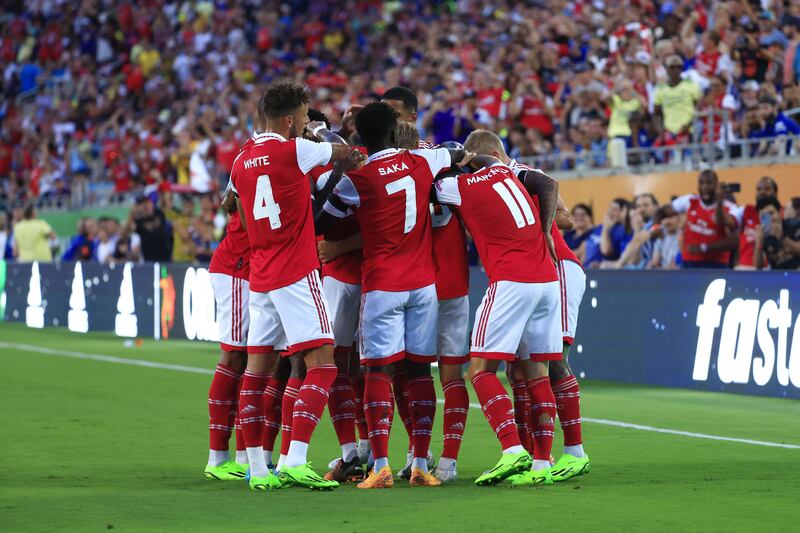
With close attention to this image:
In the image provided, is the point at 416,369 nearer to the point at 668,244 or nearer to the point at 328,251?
the point at 328,251

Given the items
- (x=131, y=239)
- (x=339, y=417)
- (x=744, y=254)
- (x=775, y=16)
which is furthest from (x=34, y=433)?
(x=131, y=239)

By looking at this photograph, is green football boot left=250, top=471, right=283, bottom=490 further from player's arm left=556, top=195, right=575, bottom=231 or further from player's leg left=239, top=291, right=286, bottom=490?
player's arm left=556, top=195, right=575, bottom=231

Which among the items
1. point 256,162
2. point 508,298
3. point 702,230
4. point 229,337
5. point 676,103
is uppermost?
point 676,103

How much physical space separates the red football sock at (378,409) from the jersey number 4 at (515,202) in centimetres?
120

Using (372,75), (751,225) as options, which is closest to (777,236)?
(751,225)

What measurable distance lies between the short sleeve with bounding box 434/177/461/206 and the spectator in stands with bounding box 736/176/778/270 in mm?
7174

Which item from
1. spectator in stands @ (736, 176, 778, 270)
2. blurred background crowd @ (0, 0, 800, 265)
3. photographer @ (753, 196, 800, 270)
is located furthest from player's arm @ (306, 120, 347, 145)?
blurred background crowd @ (0, 0, 800, 265)

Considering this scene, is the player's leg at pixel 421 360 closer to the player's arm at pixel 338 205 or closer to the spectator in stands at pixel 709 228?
the player's arm at pixel 338 205

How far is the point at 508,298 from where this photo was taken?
26.8ft

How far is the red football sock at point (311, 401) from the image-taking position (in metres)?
7.89

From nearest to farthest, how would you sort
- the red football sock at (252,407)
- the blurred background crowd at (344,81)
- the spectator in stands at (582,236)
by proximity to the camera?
the red football sock at (252,407)
the spectator in stands at (582,236)
the blurred background crowd at (344,81)

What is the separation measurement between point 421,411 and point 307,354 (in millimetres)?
793

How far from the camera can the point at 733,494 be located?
312 inches

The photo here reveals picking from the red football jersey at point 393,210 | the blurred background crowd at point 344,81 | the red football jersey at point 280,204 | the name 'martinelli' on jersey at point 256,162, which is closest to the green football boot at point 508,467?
the red football jersey at point 393,210
